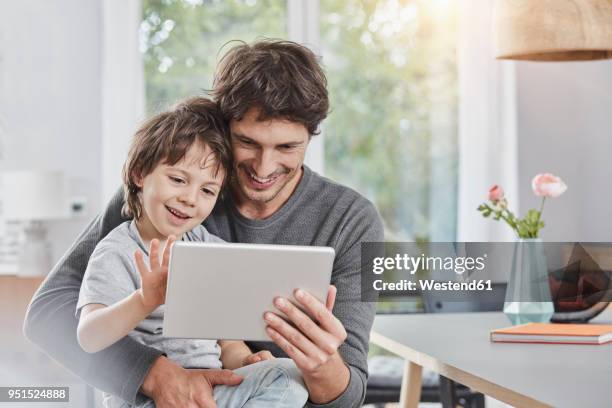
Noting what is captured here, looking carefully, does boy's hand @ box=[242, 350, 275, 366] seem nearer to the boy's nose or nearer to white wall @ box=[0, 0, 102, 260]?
the boy's nose

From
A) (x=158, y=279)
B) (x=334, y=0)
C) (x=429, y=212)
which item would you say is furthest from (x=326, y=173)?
(x=158, y=279)

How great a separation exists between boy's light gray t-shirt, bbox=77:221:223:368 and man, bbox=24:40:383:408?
5cm

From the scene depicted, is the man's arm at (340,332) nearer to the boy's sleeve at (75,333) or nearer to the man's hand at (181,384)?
the man's hand at (181,384)

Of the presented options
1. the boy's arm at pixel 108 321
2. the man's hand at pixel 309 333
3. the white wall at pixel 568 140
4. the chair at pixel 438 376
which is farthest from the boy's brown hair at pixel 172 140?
the white wall at pixel 568 140

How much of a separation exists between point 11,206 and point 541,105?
2271 millimetres

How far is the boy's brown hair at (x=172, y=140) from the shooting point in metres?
1.51

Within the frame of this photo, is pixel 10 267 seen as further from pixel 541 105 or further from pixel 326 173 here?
pixel 541 105

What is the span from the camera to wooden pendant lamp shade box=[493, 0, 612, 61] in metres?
1.94

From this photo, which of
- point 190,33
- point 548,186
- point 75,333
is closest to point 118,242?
point 75,333

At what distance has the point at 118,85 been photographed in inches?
134

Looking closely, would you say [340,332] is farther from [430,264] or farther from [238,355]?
[430,264]

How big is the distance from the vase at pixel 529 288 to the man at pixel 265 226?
418 mm

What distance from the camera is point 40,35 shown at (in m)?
3.45

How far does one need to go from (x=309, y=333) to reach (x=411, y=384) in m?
0.89
